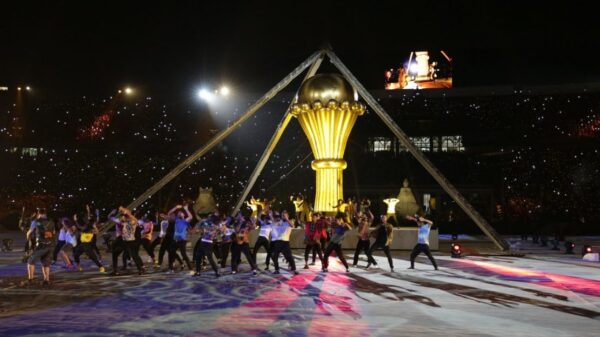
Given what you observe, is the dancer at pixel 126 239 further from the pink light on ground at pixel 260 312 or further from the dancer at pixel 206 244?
the pink light on ground at pixel 260 312

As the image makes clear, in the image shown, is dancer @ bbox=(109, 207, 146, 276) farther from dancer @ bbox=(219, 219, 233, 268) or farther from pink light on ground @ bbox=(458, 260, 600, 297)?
pink light on ground @ bbox=(458, 260, 600, 297)

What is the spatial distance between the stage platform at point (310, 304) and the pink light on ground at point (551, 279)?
0.02m

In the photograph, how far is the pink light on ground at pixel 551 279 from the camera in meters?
10.4

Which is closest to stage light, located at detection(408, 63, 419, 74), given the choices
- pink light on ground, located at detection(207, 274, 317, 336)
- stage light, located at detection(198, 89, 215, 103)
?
stage light, located at detection(198, 89, 215, 103)

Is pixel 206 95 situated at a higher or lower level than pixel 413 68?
lower

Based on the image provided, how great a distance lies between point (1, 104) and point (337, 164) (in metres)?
31.1

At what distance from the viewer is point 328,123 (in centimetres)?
2023

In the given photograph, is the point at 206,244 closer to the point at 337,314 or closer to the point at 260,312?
the point at 260,312

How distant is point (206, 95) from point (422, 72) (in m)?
16.7

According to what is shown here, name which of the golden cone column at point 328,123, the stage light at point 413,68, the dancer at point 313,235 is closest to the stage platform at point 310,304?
the dancer at point 313,235

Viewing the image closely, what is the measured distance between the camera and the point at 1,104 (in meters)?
40.2

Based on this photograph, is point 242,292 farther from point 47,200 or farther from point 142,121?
point 142,121

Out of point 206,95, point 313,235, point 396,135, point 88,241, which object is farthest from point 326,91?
point 206,95

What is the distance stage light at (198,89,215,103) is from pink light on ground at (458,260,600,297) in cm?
2973
